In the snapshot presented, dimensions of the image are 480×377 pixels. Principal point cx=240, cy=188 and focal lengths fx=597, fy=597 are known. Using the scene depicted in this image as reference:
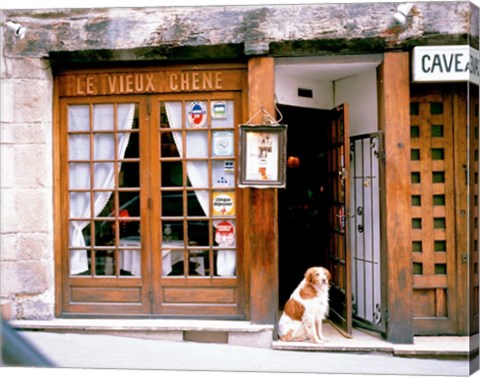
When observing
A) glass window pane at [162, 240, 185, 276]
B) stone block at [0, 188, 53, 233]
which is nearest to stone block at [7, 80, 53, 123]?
stone block at [0, 188, 53, 233]

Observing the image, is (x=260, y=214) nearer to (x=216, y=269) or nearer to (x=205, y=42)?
(x=216, y=269)

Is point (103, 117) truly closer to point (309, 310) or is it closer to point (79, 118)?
point (79, 118)

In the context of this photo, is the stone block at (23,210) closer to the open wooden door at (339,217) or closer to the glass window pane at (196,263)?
the glass window pane at (196,263)

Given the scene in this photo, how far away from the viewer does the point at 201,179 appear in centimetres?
679

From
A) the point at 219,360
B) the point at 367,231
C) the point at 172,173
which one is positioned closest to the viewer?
the point at 219,360

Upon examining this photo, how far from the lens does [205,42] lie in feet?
21.2

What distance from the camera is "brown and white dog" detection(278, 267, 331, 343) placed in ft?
21.0

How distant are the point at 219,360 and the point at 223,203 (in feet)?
5.66

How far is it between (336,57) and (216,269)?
2.73 metres

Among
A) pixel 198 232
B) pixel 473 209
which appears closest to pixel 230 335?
pixel 198 232

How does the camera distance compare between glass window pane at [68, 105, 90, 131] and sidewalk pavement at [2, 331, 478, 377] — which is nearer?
sidewalk pavement at [2, 331, 478, 377]

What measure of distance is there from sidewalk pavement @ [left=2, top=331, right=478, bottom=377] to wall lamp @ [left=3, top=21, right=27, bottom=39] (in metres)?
3.35

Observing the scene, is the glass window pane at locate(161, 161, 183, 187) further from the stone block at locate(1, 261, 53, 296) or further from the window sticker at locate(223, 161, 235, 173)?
the stone block at locate(1, 261, 53, 296)

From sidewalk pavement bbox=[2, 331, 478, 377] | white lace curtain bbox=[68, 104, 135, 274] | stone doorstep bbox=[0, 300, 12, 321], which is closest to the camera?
sidewalk pavement bbox=[2, 331, 478, 377]
